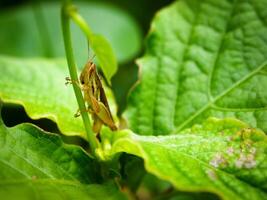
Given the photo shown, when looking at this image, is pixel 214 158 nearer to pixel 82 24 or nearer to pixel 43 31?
pixel 82 24

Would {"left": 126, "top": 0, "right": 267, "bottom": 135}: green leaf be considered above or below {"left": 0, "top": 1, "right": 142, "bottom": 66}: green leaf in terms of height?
above

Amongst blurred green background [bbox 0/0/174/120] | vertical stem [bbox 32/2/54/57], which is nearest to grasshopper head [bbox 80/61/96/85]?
blurred green background [bbox 0/0/174/120]

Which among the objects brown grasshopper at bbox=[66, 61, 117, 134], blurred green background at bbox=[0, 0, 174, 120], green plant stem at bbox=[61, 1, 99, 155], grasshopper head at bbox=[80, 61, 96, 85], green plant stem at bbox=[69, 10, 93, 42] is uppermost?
green plant stem at bbox=[69, 10, 93, 42]

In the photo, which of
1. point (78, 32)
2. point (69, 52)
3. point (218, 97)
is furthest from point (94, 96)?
point (78, 32)

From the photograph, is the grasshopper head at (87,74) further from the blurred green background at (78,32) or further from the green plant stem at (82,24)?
the blurred green background at (78,32)

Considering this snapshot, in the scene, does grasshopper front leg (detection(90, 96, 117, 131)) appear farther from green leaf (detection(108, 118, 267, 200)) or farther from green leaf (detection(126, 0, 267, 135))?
green leaf (detection(126, 0, 267, 135))

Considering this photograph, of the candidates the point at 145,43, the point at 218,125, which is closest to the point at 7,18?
the point at 145,43

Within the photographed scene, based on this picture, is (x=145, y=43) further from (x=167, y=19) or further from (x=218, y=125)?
(x=218, y=125)
